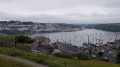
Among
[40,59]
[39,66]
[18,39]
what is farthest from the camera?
[18,39]

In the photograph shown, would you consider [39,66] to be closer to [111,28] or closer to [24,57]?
[24,57]

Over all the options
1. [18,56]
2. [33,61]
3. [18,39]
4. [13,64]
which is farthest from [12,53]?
[18,39]

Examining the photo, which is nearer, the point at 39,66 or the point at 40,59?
the point at 39,66

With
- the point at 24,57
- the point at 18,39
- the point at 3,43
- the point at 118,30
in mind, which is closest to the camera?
the point at 24,57

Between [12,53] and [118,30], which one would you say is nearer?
[12,53]

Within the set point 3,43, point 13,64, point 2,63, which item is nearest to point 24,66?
point 13,64

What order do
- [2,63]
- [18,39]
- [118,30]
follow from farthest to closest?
[118,30] < [18,39] < [2,63]

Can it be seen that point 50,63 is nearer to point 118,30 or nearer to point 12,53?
point 12,53

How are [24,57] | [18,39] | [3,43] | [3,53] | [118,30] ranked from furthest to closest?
[118,30] < [18,39] < [3,43] < [3,53] < [24,57]
